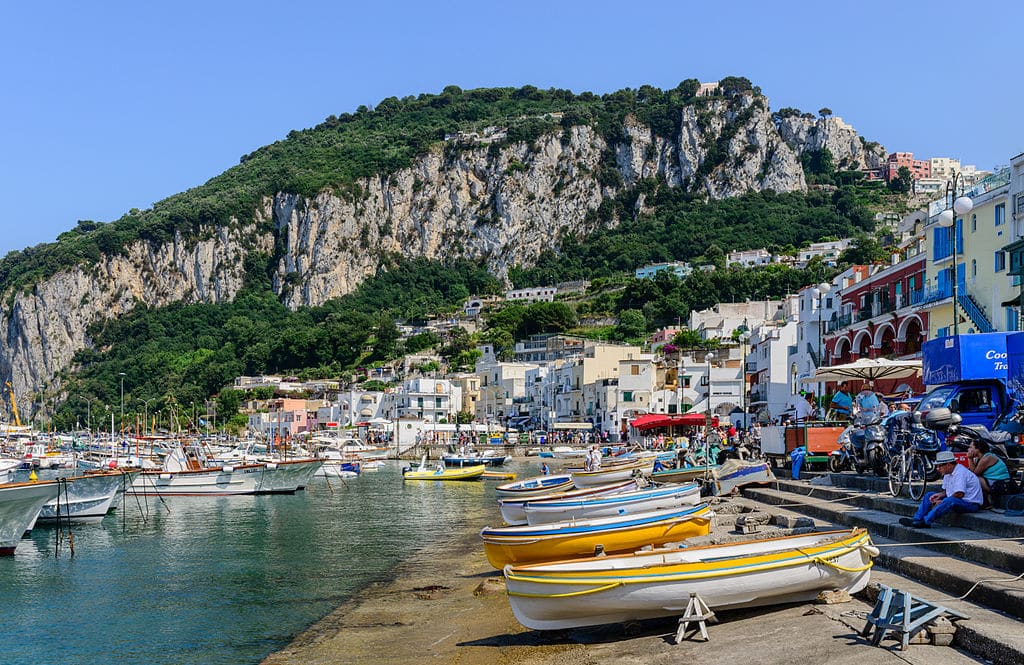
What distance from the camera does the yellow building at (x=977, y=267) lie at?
3519 cm

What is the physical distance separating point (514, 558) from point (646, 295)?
134 meters

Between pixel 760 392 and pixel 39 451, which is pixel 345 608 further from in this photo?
pixel 39 451

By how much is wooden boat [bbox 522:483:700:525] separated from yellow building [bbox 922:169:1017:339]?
19.4 metres

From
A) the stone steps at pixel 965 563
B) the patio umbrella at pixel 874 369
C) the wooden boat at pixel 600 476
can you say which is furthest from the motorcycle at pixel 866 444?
the wooden boat at pixel 600 476

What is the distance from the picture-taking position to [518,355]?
466 ft

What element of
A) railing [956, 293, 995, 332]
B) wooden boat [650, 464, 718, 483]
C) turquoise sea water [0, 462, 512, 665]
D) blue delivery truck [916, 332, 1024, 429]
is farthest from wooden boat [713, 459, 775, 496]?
railing [956, 293, 995, 332]

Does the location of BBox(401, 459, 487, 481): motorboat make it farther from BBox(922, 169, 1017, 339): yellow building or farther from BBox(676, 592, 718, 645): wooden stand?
BBox(676, 592, 718, 645): wooden stand

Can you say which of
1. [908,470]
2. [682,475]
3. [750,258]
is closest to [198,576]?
[682,475]

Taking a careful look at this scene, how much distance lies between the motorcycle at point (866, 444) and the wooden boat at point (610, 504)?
3.49 m

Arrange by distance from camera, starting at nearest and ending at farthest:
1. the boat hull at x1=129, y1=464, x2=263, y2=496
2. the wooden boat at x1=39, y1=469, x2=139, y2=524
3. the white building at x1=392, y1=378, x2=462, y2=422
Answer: the wooden boat at x1=39, y1=469, x2=139, y2=524
the boat hull at x1=129, y1=464, x2=263, y2=496
the white building at x1=392, y1=378, x2=462, y2=422

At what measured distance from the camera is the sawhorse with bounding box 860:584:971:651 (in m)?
9.06

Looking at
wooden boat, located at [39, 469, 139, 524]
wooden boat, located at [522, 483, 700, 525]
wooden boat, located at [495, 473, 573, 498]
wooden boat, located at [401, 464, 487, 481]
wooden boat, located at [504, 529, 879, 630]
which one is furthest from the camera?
wooden boat, located at [401, 464, 487, 481]

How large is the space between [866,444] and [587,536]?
6829 millimetres

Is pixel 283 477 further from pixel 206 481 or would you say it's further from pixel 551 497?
pixel 551 497
